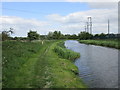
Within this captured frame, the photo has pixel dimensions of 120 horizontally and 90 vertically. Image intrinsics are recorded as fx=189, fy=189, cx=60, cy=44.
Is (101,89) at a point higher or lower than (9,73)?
lower

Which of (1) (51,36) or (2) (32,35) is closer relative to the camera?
(2) (32,35)

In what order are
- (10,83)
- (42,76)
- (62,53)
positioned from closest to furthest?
1. (10,83)
2. (42,76)
3. (62,53)

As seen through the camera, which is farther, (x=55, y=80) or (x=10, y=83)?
(x=55, y=80)

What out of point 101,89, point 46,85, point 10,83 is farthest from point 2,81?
point 101,89

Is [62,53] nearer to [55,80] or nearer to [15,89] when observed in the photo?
[55,80]

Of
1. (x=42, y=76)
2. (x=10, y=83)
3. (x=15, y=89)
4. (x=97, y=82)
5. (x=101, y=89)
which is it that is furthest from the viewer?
(x=97, y=82)

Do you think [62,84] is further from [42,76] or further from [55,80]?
[42,76]

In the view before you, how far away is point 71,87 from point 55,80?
1295 millimetres

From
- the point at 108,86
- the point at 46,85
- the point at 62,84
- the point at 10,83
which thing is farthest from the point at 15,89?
the point at 108,86

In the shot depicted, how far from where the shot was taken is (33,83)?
10078 millimetres

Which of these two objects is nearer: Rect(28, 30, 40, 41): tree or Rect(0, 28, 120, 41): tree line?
Rect(0, 28, 120, 41): tree line

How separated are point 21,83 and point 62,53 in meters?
15.0

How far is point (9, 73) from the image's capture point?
37.6 feet

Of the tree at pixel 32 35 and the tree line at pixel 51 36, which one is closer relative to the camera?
the tree line at pixel 51 36
